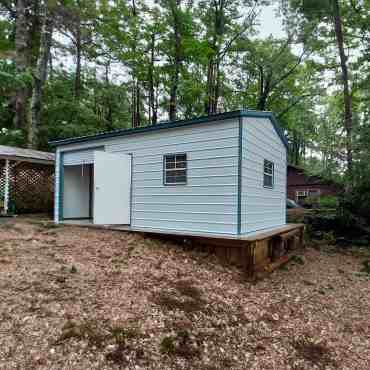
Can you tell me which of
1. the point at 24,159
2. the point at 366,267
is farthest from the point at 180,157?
the point at 24,159

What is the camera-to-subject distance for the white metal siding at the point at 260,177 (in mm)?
5934

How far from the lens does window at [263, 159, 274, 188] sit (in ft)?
23.7

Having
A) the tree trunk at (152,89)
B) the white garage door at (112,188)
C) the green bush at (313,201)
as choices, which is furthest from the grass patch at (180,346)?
the tree trunk at (152,89)

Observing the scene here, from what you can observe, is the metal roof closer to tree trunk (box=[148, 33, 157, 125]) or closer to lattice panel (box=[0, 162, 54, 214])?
lattice panel (box=[0, 162, 54, 214])

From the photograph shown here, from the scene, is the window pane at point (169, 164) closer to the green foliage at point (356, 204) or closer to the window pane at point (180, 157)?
the window pane at point (180, 157)

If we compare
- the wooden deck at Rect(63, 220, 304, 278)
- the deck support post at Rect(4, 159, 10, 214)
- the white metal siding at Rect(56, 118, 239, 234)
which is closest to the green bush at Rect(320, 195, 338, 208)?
the wooden deck at Rect(63, 220, 304, 278)

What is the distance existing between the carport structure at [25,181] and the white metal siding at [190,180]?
15.8 feet

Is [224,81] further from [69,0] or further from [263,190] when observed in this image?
[263,190]

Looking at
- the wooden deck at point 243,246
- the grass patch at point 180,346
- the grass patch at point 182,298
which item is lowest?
the grass patch at point 180,346

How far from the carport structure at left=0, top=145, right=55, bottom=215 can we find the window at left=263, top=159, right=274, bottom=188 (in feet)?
26.9

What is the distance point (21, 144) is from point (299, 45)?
15.8 meters

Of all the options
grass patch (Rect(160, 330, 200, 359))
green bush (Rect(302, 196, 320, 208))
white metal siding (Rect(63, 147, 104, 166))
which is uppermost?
white metal siding (Rect(63, 147, 104, 166))

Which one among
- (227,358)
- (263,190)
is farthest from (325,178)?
(227,358)

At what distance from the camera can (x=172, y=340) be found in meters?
3.03
